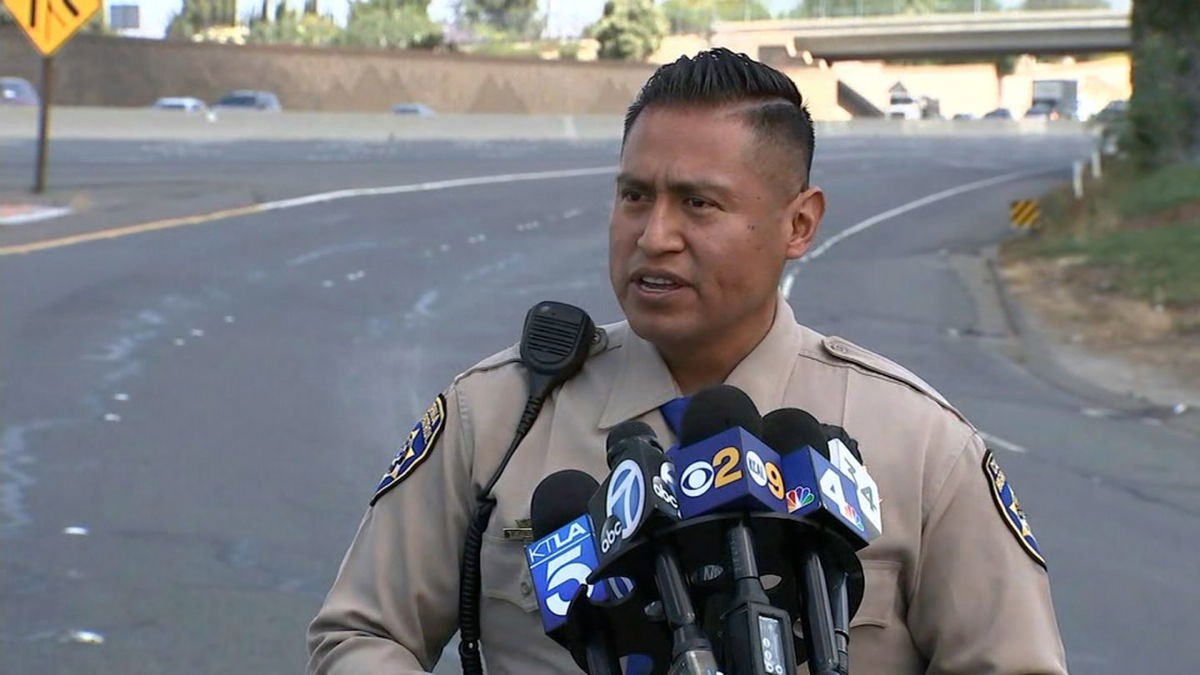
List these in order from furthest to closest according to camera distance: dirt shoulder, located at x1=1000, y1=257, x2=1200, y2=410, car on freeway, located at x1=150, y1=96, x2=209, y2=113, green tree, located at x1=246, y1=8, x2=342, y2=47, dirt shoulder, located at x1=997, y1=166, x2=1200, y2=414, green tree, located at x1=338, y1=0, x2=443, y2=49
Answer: green tree, located at x1=246, y1=8, x2=342, y2=47 → green tree, located at x1=338, y1=0, x2=443, y2=49 → car on freeway, located at x1=150, y1=96, x2=209, y2=113 → dirt shoulder, located at x1=997, y1=166, x2=1200, y2=414 → dirt shoulder, located at x1=1000, y1=257, x2=1200, y2=410

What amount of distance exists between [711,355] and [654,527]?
28.9 inches

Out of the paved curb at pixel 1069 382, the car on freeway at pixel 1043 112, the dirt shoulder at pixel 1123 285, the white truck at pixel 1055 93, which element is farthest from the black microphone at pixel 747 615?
the white truck at pixel 1055 93

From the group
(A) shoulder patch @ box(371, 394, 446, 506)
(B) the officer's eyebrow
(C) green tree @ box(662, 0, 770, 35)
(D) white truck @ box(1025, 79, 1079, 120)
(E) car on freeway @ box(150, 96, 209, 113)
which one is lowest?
(A) shoulder patch @ box(371, 394, 446, 506)

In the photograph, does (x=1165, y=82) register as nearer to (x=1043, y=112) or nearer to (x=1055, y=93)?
(x=1043, y=112)

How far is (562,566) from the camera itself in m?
2.14

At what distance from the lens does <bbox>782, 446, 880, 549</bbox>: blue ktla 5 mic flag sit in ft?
6.61

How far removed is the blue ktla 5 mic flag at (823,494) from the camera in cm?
201

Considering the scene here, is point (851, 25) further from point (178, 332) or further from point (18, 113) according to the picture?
point (178, 332)

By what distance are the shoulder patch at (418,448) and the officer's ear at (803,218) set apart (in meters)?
0.56

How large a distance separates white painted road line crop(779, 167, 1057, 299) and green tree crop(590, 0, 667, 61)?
136 ft

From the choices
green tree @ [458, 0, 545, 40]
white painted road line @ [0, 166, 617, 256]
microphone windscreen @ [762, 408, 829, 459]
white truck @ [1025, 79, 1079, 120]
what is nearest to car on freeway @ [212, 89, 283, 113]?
white painted road line @ [0, 166, 617, 256]

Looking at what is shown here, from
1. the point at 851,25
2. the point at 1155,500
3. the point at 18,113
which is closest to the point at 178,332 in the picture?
the point at 1155,500

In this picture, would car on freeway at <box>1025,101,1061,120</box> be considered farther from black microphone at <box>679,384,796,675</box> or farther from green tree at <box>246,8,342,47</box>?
black microphone at <box>679,384,796,675</box>

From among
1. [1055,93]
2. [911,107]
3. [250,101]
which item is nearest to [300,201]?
[250,101]
